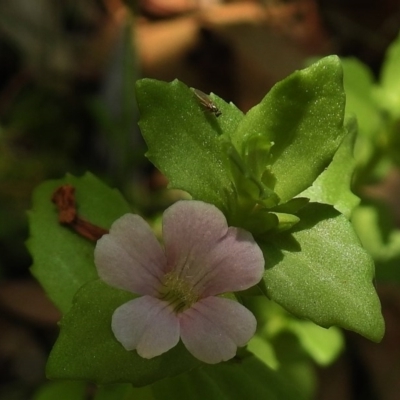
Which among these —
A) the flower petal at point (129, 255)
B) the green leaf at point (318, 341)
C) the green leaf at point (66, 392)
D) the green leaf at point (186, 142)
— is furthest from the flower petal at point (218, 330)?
the green leaf at point (318, 341)

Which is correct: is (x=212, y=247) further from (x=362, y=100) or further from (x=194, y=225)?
(x=362, y=100)

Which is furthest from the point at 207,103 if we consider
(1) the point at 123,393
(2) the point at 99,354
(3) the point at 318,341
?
(3) the point at 318,341

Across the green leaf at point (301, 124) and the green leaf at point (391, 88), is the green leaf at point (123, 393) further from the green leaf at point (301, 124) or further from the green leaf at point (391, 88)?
the green leaf at point (391, 88)

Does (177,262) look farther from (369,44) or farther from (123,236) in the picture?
(369,44)

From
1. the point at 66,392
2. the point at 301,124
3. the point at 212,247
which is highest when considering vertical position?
the point at 301,124

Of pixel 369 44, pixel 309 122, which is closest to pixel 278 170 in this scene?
pixel 309 122

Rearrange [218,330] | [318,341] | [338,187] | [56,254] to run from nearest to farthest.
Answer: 1. [218,330]
2. [338,187]
3. [56,254]
4. [318,341]

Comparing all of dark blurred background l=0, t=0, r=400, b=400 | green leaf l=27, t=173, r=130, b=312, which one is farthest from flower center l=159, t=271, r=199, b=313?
dark blurred background l=0, t=0, r=400, b=400
